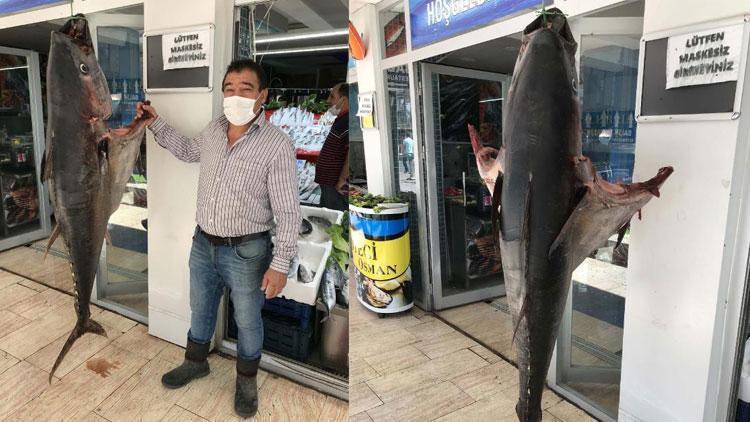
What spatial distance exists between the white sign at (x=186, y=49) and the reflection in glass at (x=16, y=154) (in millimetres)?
1071

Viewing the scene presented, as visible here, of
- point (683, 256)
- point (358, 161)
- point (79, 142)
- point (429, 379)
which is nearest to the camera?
point (683, 256)

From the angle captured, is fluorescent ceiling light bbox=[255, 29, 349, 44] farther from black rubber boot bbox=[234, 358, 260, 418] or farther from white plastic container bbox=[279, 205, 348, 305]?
black rubber boot bbox=[234, 358, 260, 418]

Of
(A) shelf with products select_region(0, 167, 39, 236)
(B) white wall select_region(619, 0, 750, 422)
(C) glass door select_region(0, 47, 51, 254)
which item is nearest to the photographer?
(B) white wall select_region(619, 0, 750, 422)

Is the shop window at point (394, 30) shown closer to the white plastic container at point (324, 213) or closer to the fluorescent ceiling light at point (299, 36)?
the fluorescent ceiling light at point (299, 36)

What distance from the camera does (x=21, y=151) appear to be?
2639 millimetres

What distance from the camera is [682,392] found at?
1.51 metres

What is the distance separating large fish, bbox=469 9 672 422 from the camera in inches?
45.9

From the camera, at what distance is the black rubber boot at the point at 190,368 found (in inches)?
80.9

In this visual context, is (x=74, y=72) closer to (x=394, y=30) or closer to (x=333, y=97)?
(x=333, y=97)

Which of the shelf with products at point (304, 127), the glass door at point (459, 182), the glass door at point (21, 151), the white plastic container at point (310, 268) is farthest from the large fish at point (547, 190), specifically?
→ the glass door at point (21, 151)

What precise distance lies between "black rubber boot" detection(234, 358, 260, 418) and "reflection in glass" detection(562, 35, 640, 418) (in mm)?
1412

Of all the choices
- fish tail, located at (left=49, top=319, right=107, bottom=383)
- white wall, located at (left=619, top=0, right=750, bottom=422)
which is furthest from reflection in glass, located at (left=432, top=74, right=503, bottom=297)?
fish tail, located at (left=49, top=319, right=107, bottom=383)

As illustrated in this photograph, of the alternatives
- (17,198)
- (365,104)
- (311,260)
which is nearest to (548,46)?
(311,260)

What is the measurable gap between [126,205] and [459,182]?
6.67ft
